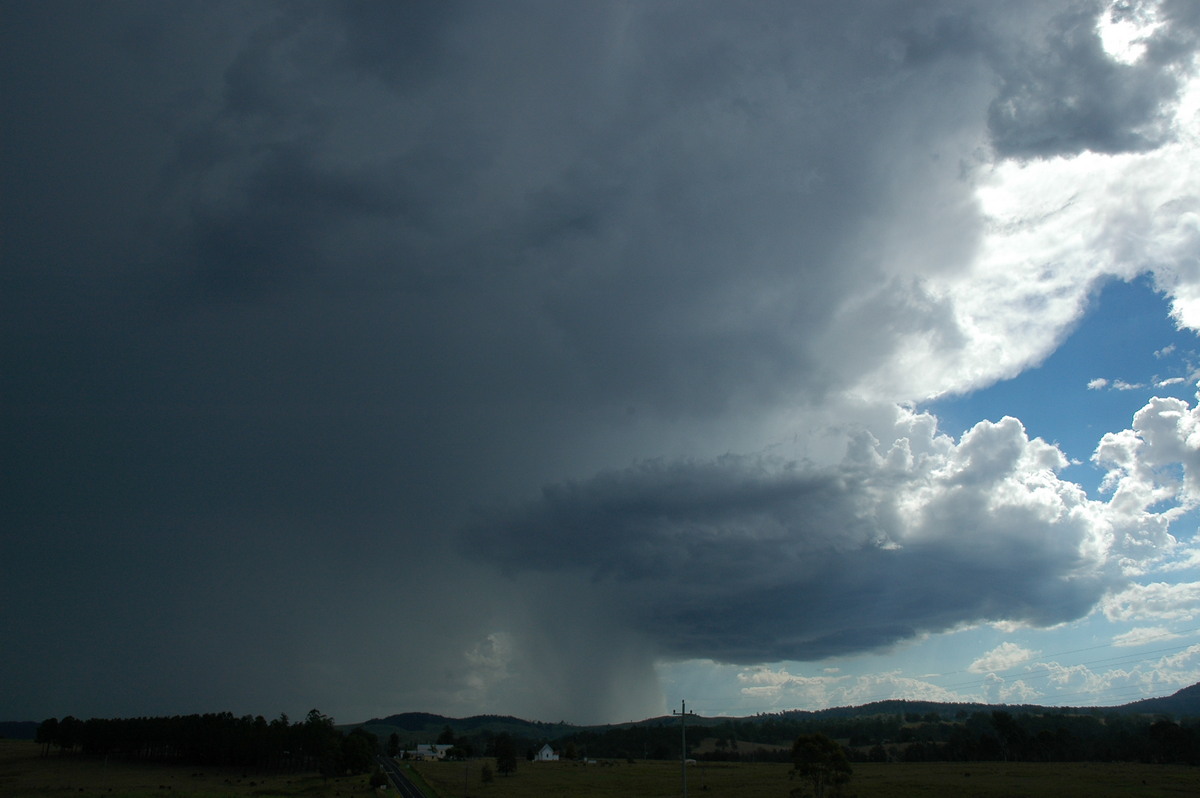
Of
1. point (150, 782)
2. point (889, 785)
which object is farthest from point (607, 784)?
point (150, 782)

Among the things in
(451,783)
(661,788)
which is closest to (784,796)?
(661,788)

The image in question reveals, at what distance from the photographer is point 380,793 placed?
12294 cm

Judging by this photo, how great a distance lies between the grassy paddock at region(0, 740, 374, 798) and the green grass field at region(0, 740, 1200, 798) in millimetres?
190

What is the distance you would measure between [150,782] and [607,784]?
9028 cm

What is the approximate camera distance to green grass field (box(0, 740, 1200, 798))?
353ft

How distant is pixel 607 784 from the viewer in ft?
454

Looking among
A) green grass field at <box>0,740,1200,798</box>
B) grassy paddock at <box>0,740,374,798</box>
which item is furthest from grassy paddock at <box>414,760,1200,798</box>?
grassy paddock at <box>0,740,374,798</box>

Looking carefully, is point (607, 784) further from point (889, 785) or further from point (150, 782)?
→ point (150, 782)

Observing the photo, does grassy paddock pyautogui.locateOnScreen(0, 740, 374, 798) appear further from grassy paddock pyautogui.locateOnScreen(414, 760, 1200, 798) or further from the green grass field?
grassy paddock pyautogui.locateOnScreen(414, 760, 1200, 798)

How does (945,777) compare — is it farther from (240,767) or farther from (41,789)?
(240,767)

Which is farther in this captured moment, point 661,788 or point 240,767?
point 240,767

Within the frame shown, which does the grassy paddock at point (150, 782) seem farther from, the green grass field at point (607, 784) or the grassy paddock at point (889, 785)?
the grassy paddock at point (889, 785)

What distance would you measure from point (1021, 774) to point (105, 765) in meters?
207

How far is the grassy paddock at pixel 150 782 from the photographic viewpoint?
381ft
